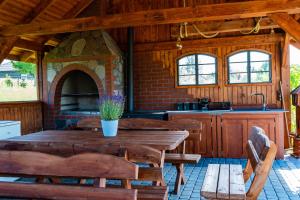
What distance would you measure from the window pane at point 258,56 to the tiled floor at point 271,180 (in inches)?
82.3

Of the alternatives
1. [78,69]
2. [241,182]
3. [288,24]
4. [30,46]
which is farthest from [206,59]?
[241,182]

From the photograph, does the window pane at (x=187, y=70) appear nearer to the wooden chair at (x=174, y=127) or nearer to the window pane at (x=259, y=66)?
the window pane at (x=259, y=66)

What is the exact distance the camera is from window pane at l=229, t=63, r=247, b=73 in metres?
6.47

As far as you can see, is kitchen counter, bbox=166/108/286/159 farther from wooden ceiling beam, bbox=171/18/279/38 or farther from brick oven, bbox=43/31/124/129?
brick oven, bbox=43/31/124/129

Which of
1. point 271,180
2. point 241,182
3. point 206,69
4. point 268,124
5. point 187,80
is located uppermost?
point 206,69

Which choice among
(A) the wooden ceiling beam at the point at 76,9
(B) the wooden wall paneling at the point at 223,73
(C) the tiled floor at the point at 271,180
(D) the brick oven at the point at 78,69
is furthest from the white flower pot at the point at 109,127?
(A) the wooden ceiling beam at the point at 76,9

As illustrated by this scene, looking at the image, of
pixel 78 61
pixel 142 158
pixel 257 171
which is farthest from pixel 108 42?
pixel 257 171

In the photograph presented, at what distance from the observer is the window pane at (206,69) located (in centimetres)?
664

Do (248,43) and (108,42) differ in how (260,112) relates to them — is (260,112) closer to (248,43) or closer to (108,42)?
(248,43)

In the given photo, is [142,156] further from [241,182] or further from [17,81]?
[17,81]

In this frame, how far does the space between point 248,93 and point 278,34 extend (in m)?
1.35

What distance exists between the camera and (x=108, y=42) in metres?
6.68

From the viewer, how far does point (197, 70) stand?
22.1ft

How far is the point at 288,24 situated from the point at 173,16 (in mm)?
1665
